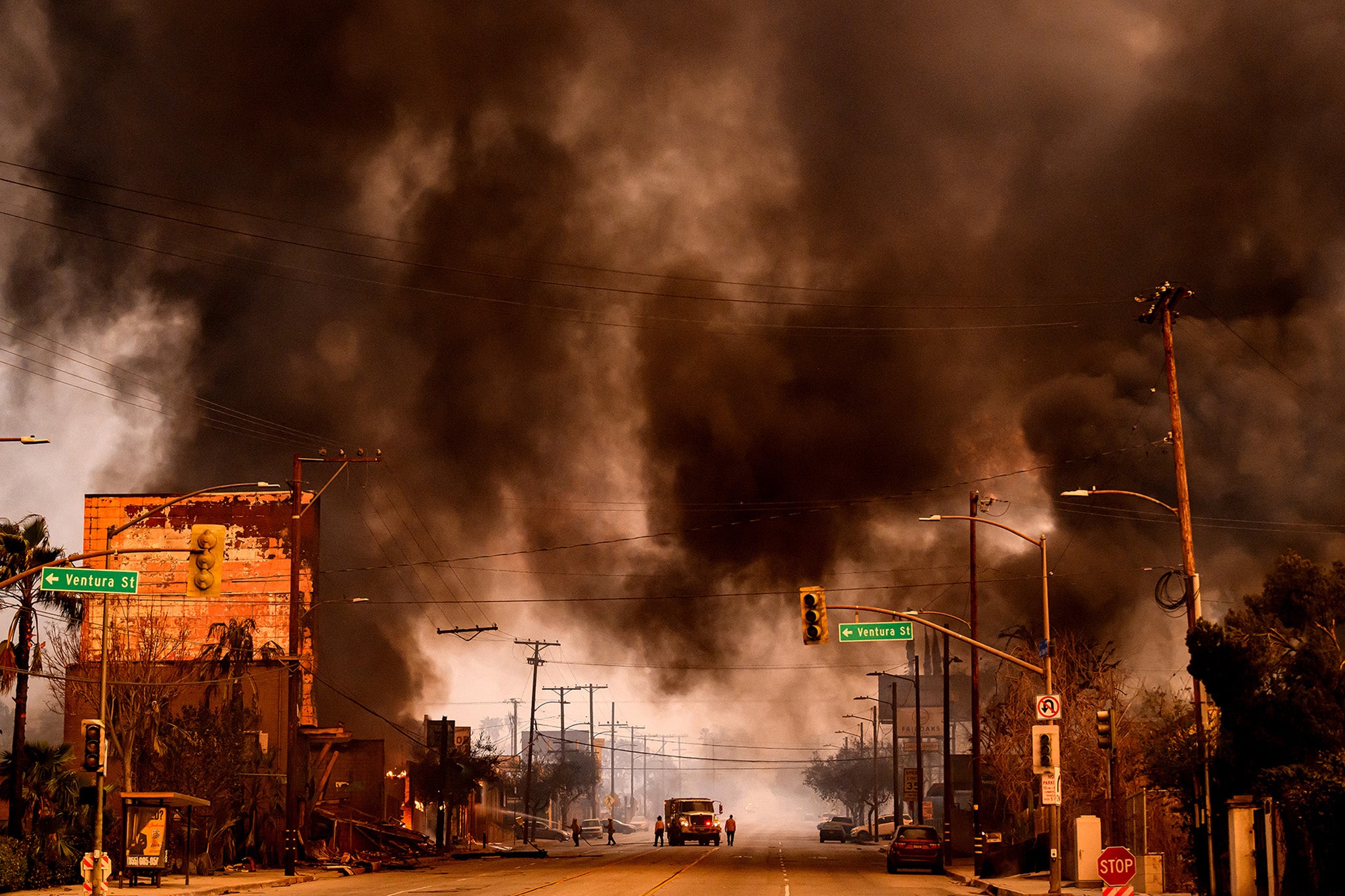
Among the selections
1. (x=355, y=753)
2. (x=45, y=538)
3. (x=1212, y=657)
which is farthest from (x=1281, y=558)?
(x=355, y=753)

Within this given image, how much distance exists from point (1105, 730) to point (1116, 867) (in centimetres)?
900

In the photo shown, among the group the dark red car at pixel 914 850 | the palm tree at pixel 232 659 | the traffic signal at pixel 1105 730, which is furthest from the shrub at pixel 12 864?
the dark red car at pixel 914 850

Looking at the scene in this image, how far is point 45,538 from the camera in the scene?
36.7 meters

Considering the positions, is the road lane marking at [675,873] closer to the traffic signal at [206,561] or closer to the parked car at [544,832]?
the traffic signal at [206,561]

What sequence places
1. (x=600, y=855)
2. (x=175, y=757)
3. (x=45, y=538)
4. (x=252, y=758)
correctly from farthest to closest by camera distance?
(x=600, y=855)
(x=252, y=758)
(x=175, y=757)
(x=45, y=538)

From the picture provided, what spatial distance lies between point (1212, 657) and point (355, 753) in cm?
4846

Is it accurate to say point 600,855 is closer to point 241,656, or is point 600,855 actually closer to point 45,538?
point 241,656

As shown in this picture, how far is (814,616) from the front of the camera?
30.2 m

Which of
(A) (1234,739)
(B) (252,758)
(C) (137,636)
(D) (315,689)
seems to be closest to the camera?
(A) (1234,739)

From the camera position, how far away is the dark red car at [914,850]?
44.2 meters

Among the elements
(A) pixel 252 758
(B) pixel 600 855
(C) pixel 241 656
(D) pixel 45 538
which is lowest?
(B) pixel 600 855

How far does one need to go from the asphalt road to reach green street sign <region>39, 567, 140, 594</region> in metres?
9.51

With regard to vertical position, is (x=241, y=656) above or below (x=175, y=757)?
above

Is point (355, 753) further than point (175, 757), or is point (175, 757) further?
point (355, 753)
